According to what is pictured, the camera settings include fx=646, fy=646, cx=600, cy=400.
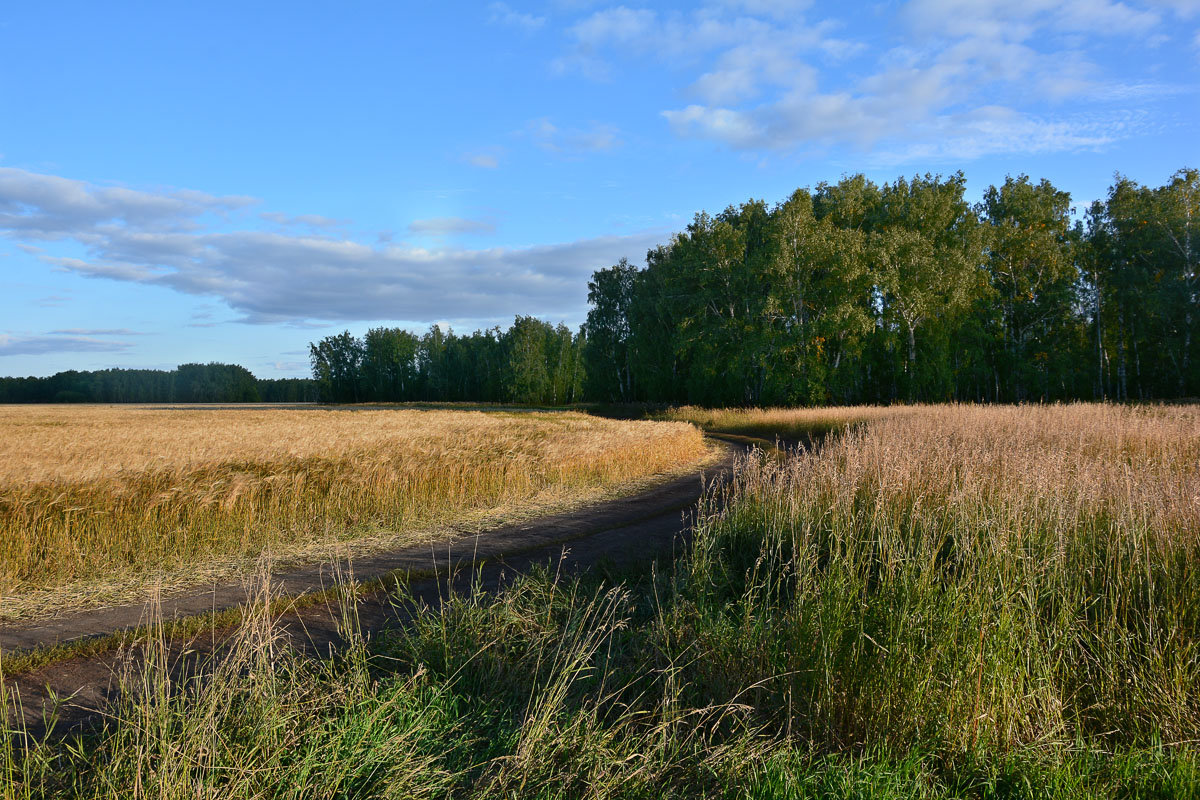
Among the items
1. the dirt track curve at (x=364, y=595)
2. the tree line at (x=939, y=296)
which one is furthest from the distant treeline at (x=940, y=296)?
the dirt track curve at (x=364, y=595)

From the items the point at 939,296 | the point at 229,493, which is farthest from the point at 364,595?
the point at 939,296

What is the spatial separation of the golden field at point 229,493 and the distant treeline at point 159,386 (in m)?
139

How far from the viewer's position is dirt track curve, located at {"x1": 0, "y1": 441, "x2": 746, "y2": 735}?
5035 mm

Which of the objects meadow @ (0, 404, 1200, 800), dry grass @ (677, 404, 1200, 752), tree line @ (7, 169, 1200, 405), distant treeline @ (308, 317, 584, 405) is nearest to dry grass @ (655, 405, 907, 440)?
tree line @ (7, 169, 1200, 405)

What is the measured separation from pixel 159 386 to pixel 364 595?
169 m

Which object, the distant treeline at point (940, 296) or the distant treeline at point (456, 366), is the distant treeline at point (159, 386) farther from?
the distant treeline at point (940, 296)

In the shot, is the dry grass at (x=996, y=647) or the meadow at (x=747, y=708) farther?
the dry grass at (x=996, y=647)

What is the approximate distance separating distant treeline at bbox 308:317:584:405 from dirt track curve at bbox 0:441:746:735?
6944 centimetres

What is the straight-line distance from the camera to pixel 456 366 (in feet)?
350

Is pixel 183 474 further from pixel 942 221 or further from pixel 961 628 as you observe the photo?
pixel 942 221

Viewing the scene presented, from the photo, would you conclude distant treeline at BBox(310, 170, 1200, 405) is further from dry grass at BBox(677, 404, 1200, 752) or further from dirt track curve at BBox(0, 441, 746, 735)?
dry grass at BBox(677, 404, 1200, 752)

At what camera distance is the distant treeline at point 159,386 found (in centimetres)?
13638

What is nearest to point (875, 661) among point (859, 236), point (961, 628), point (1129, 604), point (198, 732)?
point (961, 628)

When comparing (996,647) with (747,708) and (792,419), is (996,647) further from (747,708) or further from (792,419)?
(792,419)
